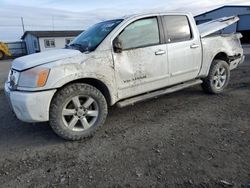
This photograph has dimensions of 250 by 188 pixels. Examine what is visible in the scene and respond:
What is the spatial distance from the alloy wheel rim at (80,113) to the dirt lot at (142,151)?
0.27 meters

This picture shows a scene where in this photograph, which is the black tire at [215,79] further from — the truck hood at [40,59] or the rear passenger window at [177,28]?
the truck hood at [40,59]

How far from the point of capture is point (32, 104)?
3432 millimetres

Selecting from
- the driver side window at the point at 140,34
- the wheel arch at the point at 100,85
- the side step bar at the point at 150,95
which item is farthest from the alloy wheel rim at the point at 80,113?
the driver side window at the point at 140,34

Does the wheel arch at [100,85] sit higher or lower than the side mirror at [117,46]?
lower

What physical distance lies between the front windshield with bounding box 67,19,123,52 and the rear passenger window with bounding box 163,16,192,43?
0.99 m

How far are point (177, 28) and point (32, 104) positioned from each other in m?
3.14

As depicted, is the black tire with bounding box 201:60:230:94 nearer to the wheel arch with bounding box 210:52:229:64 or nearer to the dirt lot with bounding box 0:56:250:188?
the wheel arch with bounding box 210:52:229:64

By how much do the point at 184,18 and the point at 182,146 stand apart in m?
2.88

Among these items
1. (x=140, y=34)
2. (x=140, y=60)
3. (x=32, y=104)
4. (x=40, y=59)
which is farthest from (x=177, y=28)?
(x=32, y=104)

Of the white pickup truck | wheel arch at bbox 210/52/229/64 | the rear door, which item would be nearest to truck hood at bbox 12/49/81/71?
the white pickup truck

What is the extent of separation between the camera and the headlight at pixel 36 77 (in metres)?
3.41

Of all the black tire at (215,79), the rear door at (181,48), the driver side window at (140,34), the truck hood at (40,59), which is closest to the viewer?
the truck hood at (40,59)

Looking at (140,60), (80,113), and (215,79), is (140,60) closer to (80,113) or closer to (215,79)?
(80,113)

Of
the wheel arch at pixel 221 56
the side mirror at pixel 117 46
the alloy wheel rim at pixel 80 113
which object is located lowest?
the alloy wheel rim at pixel 80 113
